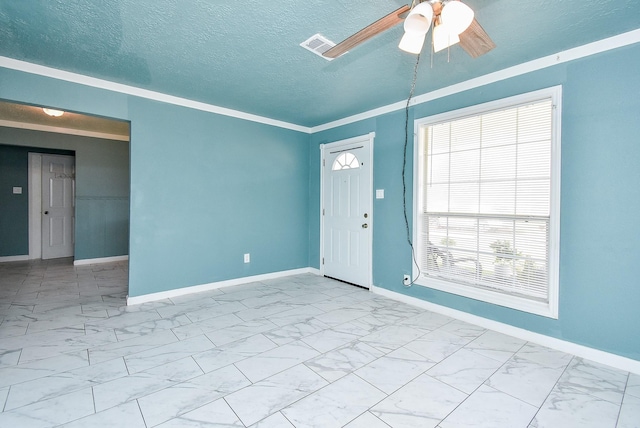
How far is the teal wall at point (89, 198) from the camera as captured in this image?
221 inches

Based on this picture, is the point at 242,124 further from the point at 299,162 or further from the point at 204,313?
the point at 204,313

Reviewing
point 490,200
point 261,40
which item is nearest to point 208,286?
point 261,40

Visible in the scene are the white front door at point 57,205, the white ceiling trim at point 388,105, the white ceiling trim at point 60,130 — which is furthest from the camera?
the white front door at point 57,205

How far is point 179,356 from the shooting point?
232cm

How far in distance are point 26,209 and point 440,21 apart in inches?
304

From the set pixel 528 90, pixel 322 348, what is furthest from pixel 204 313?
pixel 528 90

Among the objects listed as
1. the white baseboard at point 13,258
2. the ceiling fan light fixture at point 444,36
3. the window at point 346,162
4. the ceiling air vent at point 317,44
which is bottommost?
the white baseboard at point 13,258

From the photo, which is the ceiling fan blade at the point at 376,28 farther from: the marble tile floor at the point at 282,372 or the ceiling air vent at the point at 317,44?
the marble tile floor at the point at 282,372

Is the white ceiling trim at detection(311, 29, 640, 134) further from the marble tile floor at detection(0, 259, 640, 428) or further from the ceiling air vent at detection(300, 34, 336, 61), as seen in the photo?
the marble tile floor at detection(0, 259, 640, 428)

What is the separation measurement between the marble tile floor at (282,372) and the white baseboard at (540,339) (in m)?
0.09

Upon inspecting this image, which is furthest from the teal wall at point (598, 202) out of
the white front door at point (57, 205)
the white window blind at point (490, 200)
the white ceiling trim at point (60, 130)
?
the white front door at point (57, 205)

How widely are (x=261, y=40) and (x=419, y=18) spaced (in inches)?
52.7

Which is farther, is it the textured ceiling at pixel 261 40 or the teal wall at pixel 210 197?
the teal wall at pixel 210 197

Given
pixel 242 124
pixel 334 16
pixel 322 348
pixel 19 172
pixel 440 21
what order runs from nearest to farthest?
pixel 440 21
pixel 334 16
pixel 322 348
pixel 242 124
pixel 19 172
